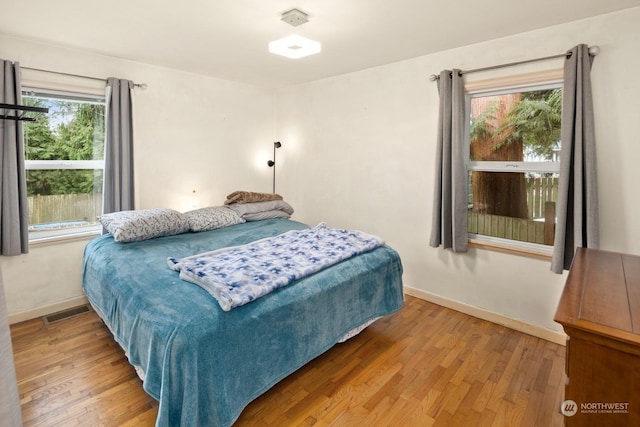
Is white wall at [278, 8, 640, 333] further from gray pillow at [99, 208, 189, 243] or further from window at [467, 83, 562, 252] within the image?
gray pillow at [99, 208, 189, 243]

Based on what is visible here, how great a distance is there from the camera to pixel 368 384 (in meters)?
2.17

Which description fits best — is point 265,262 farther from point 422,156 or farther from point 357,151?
point 357,151

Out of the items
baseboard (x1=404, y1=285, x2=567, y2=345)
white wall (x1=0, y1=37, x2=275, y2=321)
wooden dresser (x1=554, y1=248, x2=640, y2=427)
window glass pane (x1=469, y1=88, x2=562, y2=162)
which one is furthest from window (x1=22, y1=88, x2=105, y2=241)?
wooden dresser (x1=554, y1=248, x2=640, y2=427)

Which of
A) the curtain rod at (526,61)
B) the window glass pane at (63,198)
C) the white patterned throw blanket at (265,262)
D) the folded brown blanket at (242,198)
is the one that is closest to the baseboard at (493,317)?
the white patterned throw blanket at (265,262)

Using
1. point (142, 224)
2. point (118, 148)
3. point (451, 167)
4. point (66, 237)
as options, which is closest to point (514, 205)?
point (451, 167)

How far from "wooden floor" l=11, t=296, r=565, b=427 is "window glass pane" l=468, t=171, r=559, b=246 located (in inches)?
32.8

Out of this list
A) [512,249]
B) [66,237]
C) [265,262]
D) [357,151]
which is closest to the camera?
[265,262]

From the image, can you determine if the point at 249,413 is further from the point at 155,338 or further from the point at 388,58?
the point at 388,58

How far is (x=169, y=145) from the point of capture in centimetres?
369

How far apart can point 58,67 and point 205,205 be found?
1.84m

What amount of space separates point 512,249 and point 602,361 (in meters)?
2.00

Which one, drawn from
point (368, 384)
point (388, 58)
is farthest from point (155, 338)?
point (388, 58)

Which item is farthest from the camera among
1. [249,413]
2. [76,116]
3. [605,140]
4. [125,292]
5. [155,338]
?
[76,116]

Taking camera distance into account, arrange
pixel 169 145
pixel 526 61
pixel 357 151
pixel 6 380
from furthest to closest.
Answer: pixel 357 151 < pixel 169 145 < pixel 526 61 < pixel 6 380
